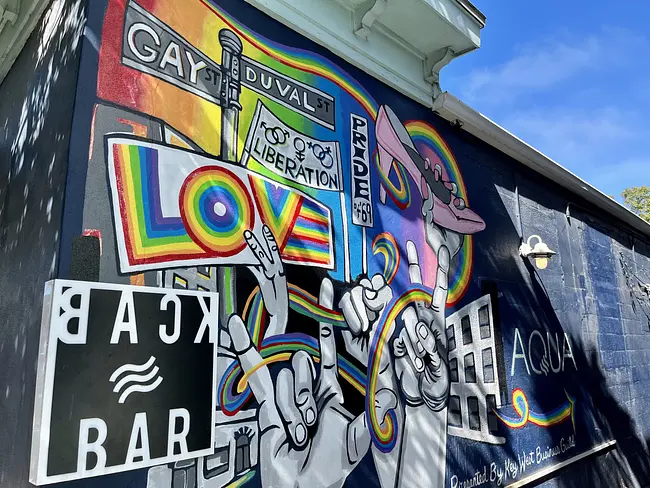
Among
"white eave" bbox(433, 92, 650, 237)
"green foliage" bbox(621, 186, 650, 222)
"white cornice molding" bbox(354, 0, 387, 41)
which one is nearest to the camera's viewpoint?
"white cornice molding" bbox(354, 0, 387, 41)

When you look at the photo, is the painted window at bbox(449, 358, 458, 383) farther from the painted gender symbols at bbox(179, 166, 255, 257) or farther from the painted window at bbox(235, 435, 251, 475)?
the painted gender symbols at bbox(179, 166, 255, 257)

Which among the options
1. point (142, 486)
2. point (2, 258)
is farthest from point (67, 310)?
point (2, 258)

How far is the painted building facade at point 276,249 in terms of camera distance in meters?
2.29

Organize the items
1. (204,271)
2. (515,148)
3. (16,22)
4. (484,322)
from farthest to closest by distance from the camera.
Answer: (515,148), (484,322), (16,22), (204,271)

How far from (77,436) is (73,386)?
0.21m

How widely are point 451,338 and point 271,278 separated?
6.89 ft

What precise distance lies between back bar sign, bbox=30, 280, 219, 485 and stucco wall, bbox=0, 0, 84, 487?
0.90ft

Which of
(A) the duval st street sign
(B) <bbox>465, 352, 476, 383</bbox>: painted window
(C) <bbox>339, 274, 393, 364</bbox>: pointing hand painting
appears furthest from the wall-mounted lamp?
(A) the duval st street sign

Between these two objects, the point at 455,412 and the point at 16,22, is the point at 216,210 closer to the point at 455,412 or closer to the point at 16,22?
the point at 16,22

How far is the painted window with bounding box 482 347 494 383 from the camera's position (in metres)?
4.47

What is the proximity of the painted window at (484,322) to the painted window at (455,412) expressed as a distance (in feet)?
2.60

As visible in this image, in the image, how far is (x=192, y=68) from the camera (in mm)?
2760

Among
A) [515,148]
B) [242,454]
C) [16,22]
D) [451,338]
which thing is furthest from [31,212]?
[515,148]

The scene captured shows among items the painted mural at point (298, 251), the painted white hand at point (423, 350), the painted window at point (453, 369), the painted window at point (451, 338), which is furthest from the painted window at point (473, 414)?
the painted window at point (451, 338)
